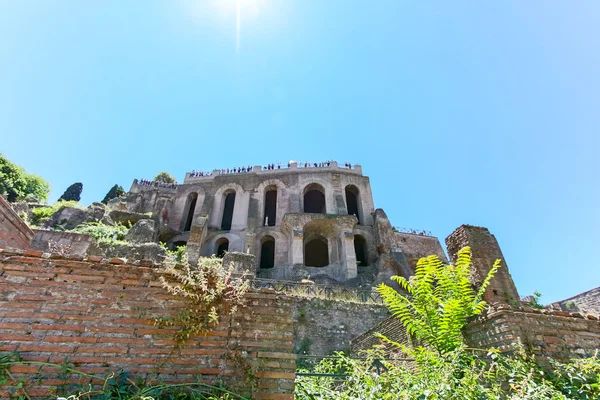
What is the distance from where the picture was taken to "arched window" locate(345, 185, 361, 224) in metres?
28.6

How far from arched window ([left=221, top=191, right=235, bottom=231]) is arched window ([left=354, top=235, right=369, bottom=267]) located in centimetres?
1091

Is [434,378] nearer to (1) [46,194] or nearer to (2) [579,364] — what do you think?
(2) [579,364]

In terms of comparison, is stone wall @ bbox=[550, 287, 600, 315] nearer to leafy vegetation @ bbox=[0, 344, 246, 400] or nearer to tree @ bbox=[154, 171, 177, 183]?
leafy vegetation @ bbox=[0, 344, 246, 400]

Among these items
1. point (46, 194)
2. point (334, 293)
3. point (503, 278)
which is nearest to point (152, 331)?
point (503, 278)

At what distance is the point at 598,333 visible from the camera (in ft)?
15.8

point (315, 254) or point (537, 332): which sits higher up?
point (315, 254)

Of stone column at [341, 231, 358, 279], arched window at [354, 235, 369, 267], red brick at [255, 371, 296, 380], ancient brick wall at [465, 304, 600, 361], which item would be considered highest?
Result: arched window at [354, 235, 369, 267]

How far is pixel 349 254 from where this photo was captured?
22.0 m

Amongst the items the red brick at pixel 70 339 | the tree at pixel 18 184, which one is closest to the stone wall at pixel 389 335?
the red brick at pixel 70 339

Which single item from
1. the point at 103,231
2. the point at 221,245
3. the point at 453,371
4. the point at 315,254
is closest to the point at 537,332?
the point at 453,371

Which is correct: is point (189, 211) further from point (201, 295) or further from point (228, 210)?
point (201, 295)

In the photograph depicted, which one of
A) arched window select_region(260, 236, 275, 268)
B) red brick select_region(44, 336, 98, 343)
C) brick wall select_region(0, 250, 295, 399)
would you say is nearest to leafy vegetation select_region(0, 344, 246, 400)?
brick wall select_region(0, 250, 295, 399)

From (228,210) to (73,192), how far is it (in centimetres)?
2970

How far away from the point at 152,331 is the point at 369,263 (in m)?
21.6
